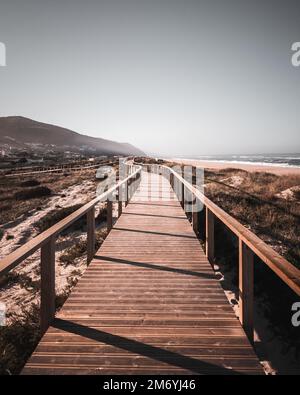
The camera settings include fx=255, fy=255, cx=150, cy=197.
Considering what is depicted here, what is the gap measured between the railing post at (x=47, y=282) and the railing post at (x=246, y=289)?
1.96 metres

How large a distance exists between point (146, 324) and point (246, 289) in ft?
3.61

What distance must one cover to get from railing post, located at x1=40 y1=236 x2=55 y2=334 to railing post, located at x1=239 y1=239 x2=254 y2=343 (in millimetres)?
1959

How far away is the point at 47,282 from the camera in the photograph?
99.7 inches

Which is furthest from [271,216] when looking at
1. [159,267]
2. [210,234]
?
[159,267]

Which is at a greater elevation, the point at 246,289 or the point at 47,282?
the point at 47,282

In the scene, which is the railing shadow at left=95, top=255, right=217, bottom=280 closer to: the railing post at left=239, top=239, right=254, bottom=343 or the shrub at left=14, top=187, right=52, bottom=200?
the railing post at left=239, top=239, right=254, bottom=343

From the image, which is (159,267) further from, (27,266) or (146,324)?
(27,266)

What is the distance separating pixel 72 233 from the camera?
340 inches

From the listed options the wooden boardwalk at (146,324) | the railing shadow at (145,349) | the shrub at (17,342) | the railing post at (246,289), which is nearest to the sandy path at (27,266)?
the shrub at (17,342)

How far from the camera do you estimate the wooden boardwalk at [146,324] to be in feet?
6.99

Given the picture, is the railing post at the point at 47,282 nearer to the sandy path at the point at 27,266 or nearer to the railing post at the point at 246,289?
the sandy path at the point at 27,266

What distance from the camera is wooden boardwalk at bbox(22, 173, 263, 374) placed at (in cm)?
213
